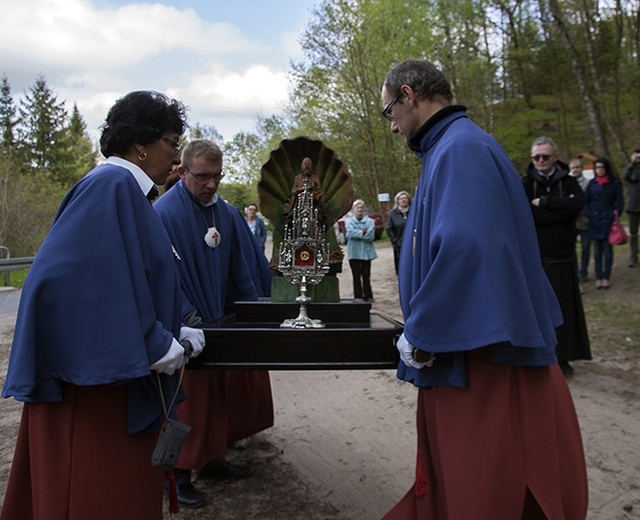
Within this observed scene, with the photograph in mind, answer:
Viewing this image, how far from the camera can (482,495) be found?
1875 mm

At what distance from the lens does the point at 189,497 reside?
3.16 meters

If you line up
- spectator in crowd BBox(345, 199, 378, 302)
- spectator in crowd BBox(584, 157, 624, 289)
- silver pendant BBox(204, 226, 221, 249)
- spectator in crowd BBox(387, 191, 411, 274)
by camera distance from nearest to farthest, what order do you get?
silver pendant BBox(204, 226, 221, 249), spectator in crowd BBox(584, 157, 624, 289), spectator in crowd BBox(345, 199, 378, 302), spectator in crowd BBox(387, 191, 411, 274)

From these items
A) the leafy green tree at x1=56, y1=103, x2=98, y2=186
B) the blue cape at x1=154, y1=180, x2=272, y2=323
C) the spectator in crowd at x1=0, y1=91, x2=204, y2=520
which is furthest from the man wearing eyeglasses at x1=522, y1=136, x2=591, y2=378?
the leafy green tree at x1=56, y1=103, x2=98, y2=186

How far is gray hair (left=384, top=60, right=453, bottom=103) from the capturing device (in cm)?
225

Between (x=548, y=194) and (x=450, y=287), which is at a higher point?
(x=548, y=194)

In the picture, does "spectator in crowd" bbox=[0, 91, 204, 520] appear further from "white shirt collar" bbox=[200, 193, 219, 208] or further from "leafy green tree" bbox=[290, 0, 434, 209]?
"leafy green tree" bbox=[290, 0, 434, 209]

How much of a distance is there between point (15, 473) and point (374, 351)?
4.80 feet

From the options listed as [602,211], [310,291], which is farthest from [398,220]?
[310,291]

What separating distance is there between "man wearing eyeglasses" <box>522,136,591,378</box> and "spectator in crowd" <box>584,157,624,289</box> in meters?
3.86

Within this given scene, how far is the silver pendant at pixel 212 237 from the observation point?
334 centimetres

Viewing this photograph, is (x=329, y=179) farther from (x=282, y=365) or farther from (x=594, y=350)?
(x=594, y=350)

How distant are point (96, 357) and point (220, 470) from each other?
6.43ft

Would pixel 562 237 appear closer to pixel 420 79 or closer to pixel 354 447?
pixel 354 447

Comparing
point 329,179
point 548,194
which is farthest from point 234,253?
point 548,194
